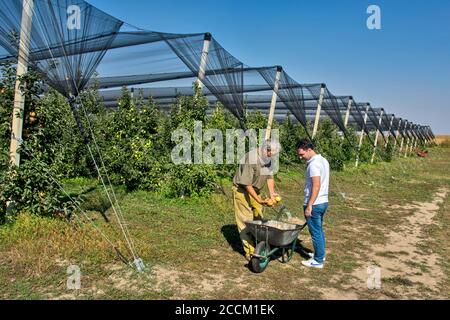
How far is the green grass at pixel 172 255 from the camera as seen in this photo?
4000 millimetres

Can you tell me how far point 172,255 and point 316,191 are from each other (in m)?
2.02

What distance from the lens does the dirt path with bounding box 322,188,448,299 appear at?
14.1 ft

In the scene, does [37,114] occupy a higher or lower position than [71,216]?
higher

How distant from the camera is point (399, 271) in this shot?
5027 mm

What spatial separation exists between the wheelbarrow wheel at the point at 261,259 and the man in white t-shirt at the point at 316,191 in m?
0.67

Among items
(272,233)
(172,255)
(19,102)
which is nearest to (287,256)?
(272,233)

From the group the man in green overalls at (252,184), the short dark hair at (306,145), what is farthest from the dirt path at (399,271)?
the short dark hair at (306,145)

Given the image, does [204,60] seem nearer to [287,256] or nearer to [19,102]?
[19,102]

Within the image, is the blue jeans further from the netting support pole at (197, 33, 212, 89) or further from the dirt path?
the netting support pole at (197, 33, 212, 89)

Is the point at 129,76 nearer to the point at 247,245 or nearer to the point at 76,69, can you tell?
the point at 76,69

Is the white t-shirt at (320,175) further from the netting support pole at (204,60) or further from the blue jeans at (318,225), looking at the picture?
the netting support pole at (204,60)
